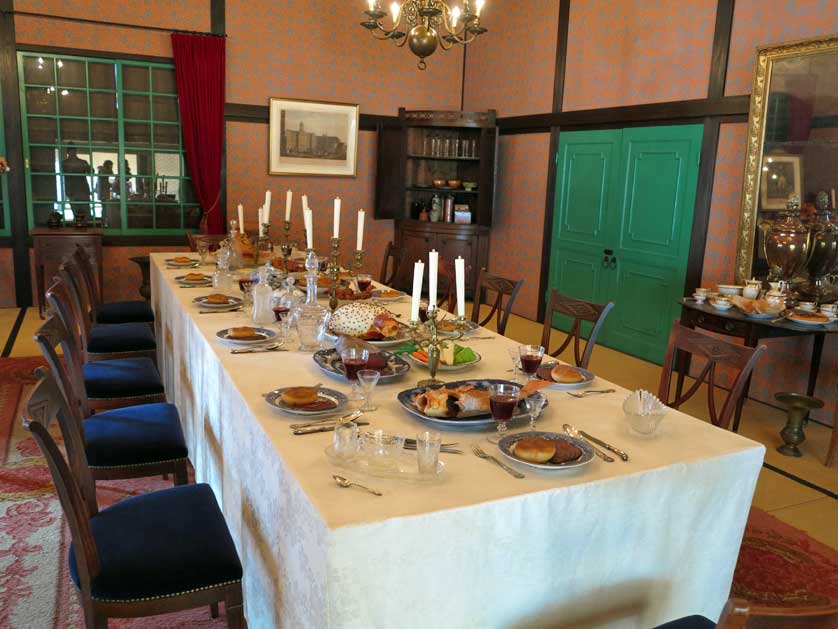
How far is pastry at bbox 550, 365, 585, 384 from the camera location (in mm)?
2172

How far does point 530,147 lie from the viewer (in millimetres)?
7086

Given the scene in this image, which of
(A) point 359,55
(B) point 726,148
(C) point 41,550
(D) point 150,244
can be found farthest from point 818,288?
(D) point 150,244

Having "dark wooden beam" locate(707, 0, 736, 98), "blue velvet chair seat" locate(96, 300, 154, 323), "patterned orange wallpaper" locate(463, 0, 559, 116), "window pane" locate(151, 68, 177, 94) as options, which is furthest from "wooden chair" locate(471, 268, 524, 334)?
"window pane" locate(151, 68, 177, 94)

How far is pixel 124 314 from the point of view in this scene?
4434 millimetres

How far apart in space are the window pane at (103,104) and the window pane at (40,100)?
0.35m

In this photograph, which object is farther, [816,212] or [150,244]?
[150,244]

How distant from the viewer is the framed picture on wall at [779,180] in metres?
4.32

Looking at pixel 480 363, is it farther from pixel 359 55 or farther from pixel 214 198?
pixel 359 55

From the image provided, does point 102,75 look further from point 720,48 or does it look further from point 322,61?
point 720,48

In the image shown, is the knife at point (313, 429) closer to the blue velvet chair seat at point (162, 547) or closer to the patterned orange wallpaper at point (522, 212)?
the blue velvet chair seat at point (162, 547)

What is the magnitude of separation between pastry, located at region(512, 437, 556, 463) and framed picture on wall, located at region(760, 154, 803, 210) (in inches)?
144

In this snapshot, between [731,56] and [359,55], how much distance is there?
4.15 metres

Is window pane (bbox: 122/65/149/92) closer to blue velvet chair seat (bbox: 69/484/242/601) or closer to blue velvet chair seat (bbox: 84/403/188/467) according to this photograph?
blue velvet chair seat (bbox: 84/403/188/467)

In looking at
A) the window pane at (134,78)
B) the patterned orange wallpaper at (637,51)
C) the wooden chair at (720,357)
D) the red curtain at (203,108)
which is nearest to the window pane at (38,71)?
the window pane at (134,78)
